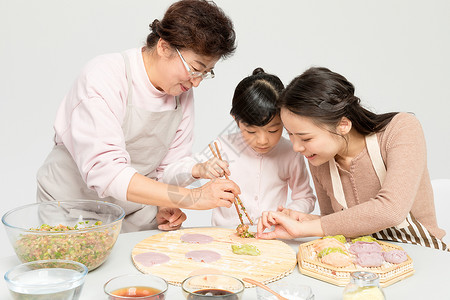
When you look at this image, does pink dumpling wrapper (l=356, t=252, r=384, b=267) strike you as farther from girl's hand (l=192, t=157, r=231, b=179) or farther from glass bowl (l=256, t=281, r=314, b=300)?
girl's hand (l=192, t=157, r=231, b=179)

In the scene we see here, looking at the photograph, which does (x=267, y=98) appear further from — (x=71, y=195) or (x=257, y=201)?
(x=71, y=195)

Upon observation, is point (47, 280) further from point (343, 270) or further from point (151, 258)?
point (343, 270)

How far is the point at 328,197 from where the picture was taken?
2404 mm

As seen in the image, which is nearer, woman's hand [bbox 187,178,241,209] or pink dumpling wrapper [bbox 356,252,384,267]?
pink dumpling wrapper [bbox 356,252,384,267]

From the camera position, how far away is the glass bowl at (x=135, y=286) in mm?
1395

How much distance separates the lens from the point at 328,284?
1644 mm

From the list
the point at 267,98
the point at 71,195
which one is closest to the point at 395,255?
the point at 267,98

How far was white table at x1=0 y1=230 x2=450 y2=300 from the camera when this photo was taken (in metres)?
1.57

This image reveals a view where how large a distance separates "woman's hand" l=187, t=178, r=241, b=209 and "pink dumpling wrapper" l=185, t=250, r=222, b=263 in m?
0.28

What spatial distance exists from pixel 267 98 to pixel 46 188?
100 cm

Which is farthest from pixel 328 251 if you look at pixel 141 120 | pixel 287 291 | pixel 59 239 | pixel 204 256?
pixel 141 120

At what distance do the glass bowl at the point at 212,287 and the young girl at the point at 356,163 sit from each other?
0.57 metres

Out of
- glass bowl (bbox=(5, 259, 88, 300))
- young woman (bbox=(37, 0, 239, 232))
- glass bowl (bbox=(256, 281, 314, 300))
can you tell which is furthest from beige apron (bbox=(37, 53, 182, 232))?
glass bowl (bbox=(256, 281, 314, 300))

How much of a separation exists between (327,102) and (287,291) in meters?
0.84
